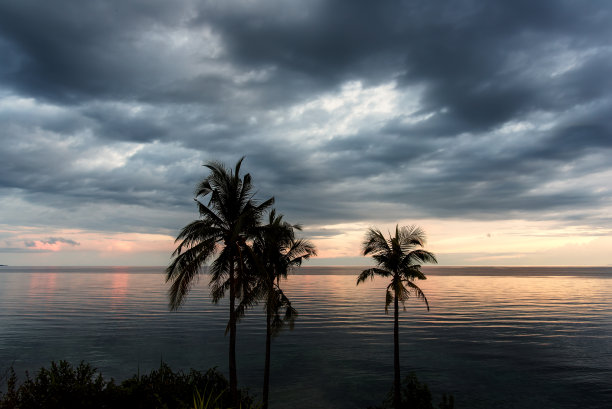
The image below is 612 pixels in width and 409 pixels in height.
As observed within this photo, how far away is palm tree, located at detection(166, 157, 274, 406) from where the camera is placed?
21.7m

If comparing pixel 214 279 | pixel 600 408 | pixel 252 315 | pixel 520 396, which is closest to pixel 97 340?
pixel 252 315

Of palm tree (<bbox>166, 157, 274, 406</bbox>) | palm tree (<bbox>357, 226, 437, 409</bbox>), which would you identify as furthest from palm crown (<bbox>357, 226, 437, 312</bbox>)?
palm tree (<bbox>166, 157, 274, 406</bbox>)

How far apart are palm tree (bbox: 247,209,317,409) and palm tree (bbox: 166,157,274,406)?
1.10 metres

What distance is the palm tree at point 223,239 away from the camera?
71.2 ft

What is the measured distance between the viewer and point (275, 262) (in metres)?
27.1

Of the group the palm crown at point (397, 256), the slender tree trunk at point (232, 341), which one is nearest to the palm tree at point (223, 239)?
the slender tree trunk at point (232, 341)

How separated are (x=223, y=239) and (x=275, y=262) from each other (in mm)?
5319

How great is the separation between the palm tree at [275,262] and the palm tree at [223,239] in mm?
1102

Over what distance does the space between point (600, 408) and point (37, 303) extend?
129588mm

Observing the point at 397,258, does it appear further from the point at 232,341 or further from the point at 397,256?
the point at 232,341

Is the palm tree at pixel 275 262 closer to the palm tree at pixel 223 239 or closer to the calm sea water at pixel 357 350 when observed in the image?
the palm tree at pixel 223 239

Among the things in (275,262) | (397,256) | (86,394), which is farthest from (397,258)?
(86,394)

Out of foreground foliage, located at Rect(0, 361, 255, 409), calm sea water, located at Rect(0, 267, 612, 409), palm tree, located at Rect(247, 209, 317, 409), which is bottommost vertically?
calm sea water, located at Rect(0, 267, 612, 409)

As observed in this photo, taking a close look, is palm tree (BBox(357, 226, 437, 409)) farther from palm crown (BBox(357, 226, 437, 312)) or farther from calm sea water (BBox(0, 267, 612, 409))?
calm sea water (BBox(0, 267, 612, 409))
